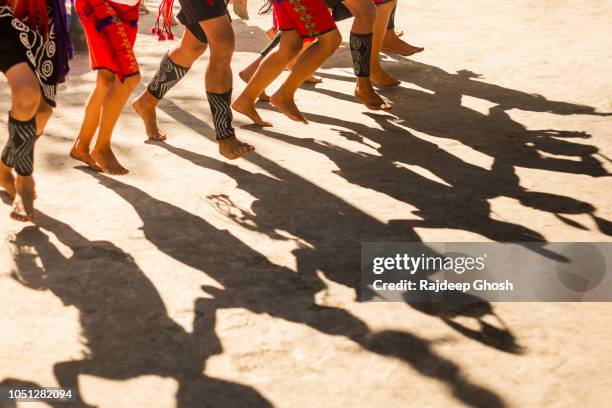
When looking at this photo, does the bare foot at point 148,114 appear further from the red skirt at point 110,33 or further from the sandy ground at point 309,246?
the red skirt at point 110,33

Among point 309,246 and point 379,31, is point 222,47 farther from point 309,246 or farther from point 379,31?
point 379,31

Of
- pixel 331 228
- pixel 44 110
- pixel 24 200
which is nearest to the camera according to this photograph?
pixel 24 200

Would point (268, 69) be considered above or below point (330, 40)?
below

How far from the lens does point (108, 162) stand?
502 cm

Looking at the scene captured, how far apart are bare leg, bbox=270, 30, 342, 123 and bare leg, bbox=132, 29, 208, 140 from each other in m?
0.54

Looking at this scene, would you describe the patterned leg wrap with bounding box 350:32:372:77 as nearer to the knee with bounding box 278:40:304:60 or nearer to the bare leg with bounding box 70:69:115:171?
the knee with bounding box 278:40:304:60

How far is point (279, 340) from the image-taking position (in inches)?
127

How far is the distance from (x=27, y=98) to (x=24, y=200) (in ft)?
1.50

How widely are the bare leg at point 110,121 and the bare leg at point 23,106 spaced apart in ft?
2.39

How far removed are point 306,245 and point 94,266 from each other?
913mm

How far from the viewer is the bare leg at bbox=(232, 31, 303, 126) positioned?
222 inches

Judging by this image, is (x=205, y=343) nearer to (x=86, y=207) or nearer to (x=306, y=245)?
(x=306, y=245)

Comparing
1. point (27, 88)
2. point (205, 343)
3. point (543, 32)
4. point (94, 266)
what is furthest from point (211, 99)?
point (543, 32)

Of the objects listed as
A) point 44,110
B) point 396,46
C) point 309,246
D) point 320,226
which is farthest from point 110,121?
point 396,46
